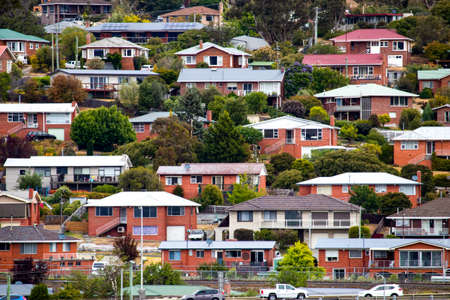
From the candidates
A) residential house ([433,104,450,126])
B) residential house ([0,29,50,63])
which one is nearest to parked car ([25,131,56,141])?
residential house ([0,29,50,63])

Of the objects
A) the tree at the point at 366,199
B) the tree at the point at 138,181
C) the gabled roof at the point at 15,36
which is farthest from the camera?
the gabled roof at the point at 15,36

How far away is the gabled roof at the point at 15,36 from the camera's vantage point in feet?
452

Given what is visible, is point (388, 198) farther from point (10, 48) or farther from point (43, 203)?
point (10, 48)

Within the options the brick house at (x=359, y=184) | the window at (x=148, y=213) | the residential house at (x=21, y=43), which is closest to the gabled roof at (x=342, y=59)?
the residential house at (x=21, y=43)

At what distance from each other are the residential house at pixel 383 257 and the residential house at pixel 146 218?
1360 centimetres

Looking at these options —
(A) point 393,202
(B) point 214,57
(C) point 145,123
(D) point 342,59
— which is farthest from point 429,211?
(B) point 214,57

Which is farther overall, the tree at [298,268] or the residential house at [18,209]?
the residential house at [18,209]

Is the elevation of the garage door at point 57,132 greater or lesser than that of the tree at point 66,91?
lesser

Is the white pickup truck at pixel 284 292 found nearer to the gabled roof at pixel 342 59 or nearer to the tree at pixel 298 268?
the tree at pixel 298 268

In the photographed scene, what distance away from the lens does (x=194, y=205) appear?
8869 cm

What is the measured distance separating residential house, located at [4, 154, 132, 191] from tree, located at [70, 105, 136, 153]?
5.61 metres

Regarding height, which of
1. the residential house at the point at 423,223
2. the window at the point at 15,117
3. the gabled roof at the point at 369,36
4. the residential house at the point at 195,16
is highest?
the residential house at the point at 195,16

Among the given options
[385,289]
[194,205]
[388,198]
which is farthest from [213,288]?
[388,198]

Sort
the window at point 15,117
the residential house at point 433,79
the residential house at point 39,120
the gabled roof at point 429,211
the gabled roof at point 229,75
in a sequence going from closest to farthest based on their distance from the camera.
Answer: the gabled roof at point 429,211, the residential house at point 39,120, the window at point 15,117, the gabled roof at point 229,75, the residential house at point 433,79
